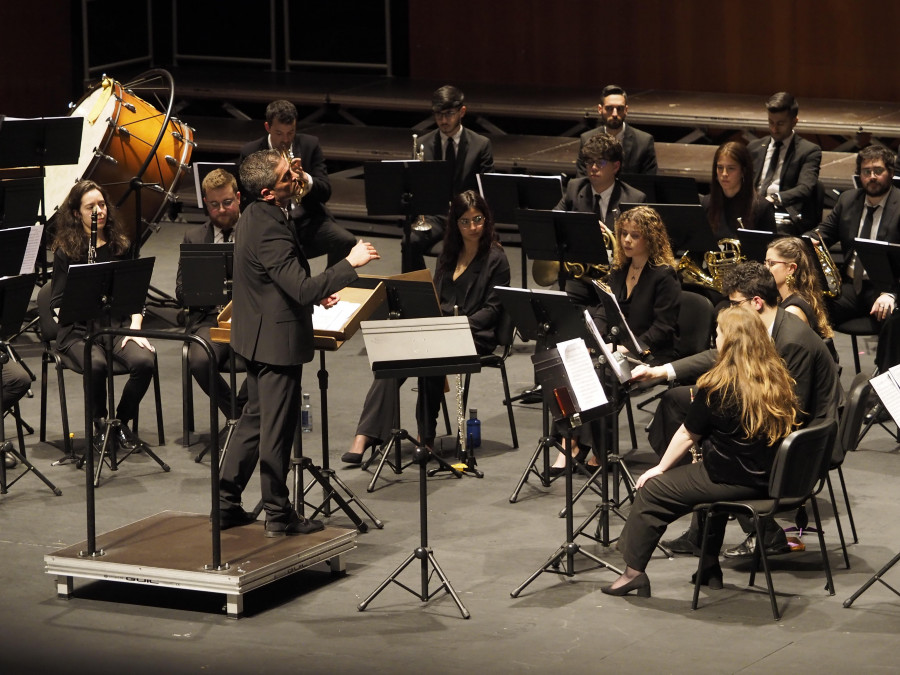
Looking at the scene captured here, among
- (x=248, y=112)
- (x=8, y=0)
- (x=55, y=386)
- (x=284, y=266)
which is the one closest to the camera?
(x=284, y=266)

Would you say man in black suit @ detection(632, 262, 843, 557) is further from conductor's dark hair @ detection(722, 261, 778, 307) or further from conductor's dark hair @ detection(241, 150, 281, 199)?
conductor's dark hair @ detection(241, 150, 281, 199)

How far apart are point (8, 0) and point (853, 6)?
23.8 feet

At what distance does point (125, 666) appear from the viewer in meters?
5.01

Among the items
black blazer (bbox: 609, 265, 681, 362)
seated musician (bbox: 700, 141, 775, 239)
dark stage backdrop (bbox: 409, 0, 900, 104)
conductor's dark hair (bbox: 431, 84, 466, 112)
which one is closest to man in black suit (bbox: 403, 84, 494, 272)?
conductor's dark hair (bbox: 431, 84, 466, 112)

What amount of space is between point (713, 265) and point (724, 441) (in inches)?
103

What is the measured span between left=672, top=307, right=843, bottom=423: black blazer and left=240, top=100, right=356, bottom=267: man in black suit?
4.04m

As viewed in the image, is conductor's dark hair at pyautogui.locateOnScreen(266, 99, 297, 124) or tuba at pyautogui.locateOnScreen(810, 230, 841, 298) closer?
tuba at pyautogui.locateOnScreen(810, 230, 841, 298)

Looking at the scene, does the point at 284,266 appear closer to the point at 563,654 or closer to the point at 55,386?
the point at 563,654

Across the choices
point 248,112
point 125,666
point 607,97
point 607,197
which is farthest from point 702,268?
point 248,112

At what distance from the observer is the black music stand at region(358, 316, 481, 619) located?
540cm

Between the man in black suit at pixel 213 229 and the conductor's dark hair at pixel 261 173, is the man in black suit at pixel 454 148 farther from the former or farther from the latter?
the conductor's dark hair at pixel 261 173

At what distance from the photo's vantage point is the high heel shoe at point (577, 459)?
276 inches

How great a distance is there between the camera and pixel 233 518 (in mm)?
5949

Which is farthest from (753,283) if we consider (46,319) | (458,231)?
(46,319)
